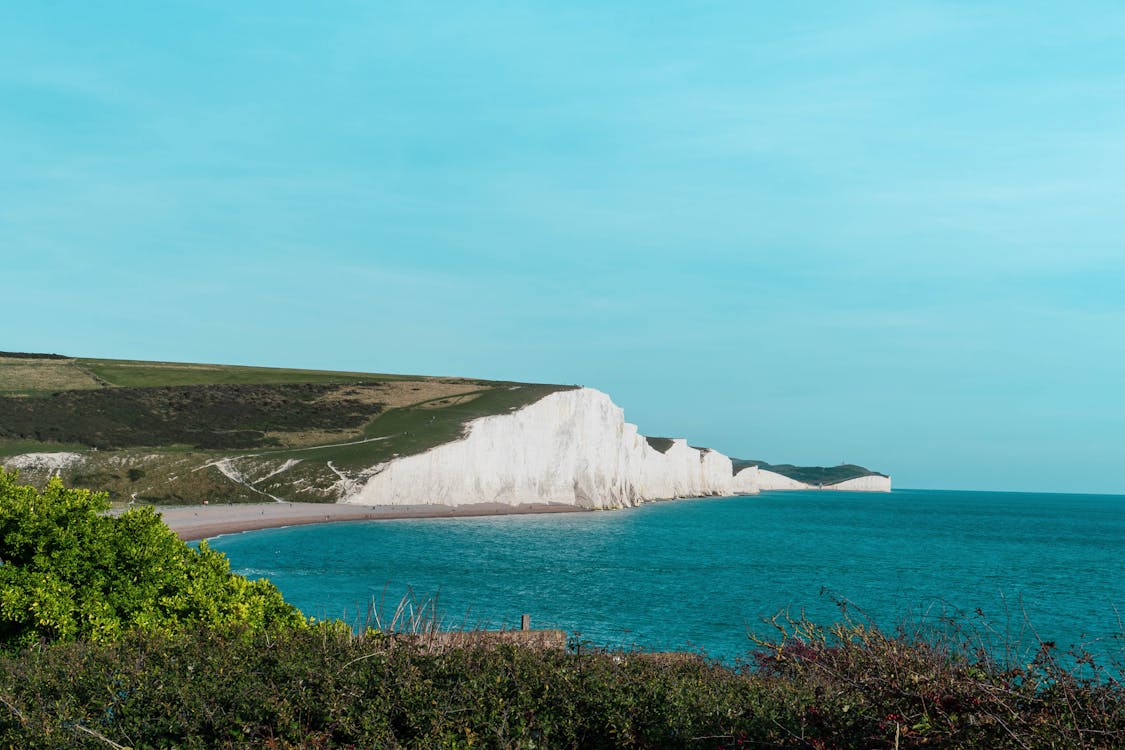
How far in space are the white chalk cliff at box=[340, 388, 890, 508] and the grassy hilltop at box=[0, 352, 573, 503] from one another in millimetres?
2944

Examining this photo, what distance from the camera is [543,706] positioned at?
7.79m

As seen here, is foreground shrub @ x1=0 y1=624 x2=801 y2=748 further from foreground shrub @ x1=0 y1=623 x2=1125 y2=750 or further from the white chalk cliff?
the white chalk cliff

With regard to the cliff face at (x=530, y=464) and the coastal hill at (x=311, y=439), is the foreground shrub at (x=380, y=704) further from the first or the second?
the cliff face at (x=530, y=464)

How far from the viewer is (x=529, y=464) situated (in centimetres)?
11244

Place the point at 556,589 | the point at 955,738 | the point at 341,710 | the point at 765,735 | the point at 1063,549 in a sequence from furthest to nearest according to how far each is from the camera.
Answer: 1. the point at 1063,549
2. the point at 556,589
3. the point at 341,710
4. the point at 765,735
5. the point at 955,738

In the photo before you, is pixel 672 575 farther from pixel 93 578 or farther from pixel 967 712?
pixel 967 712

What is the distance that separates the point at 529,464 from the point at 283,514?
37.4m

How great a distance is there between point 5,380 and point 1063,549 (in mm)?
140517

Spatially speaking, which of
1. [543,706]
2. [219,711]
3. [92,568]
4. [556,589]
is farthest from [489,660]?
[556,589]

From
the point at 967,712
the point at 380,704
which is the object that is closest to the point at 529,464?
the point at 380,704

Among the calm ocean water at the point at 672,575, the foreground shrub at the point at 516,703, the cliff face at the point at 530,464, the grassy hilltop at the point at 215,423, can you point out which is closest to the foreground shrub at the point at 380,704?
the foreground shrub at the point at 516,703

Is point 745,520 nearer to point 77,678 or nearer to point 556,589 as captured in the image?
point 556,589

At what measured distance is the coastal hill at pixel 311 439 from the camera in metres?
94.6

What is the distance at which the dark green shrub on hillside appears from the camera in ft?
46.5
